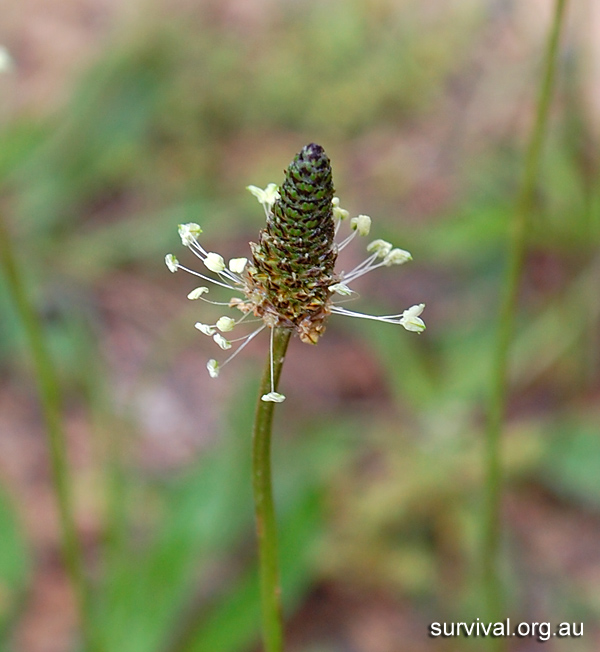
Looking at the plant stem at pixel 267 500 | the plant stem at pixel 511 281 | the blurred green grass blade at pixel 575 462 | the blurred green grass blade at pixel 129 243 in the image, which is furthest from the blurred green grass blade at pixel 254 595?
the blurred green grass blade at pixel 129 243

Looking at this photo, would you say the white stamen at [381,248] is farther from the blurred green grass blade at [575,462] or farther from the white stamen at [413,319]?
the blurred green grass blade at [575,462]

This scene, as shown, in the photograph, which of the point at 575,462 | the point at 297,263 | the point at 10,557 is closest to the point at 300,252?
the point at 297,263

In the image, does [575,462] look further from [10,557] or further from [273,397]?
[273,397]

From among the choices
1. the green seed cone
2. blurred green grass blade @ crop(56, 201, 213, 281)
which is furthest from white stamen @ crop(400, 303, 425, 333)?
blurred green grass blade @ crop(56, 201, 213, 281)

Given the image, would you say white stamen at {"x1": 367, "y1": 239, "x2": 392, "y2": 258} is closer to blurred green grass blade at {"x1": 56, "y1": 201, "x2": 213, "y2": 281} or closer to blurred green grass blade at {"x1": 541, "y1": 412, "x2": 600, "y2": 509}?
blurred green grass blade at {"x1": 541, "y1": 412, "x2": 600, "y2": 509}

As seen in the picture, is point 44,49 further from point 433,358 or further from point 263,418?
point 263,418

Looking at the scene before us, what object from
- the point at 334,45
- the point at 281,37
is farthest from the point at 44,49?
the point at 334,45
